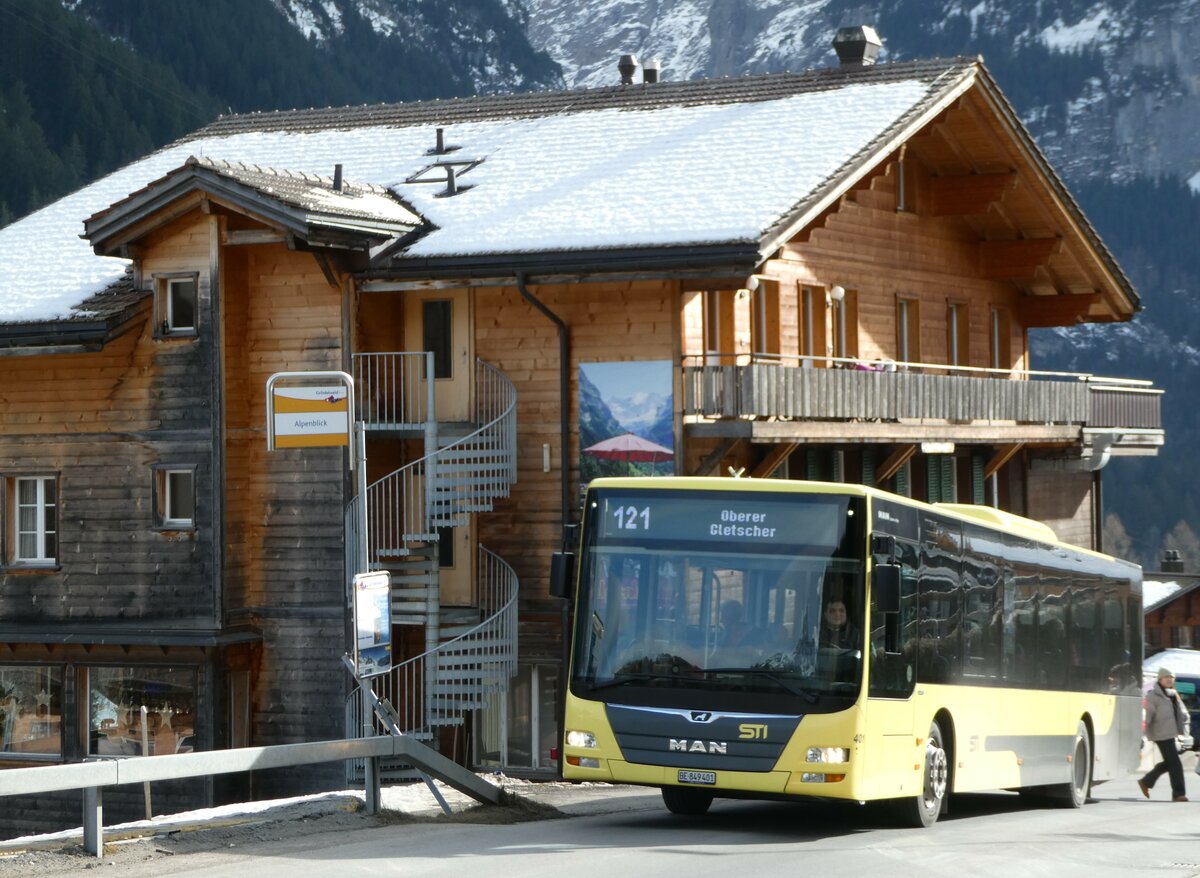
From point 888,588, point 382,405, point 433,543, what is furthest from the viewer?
point 382,405

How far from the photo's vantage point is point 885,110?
29.9m

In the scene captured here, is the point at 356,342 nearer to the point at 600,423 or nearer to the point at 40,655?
the point at 600,423

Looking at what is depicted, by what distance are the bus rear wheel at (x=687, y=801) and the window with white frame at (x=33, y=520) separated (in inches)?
537

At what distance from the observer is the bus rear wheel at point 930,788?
17.1 m

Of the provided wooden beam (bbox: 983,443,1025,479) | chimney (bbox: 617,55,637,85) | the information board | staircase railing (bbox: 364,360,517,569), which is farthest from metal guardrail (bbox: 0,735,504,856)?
chimney (bbox: 617,55,637,85)

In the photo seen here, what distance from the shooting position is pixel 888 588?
1516 cm

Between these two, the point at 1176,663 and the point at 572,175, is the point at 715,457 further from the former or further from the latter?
the point at 1176,663

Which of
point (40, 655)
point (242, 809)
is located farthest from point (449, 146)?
point (242, 809)

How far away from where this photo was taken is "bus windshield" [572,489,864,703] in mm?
15617

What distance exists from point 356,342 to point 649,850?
570 inches

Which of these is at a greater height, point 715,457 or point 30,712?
point 715,457

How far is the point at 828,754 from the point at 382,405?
1396 cm

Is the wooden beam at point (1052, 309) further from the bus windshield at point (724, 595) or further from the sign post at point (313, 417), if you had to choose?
the sign post at point (313, 417)

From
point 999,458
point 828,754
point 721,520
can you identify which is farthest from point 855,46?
point 828,754
